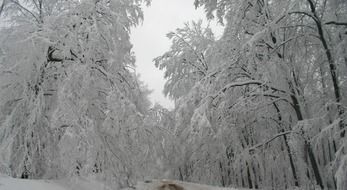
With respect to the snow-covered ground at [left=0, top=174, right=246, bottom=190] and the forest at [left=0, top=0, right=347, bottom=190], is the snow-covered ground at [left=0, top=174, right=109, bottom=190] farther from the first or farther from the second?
the forest at [left=0, top=0, right=347, bottom=190]

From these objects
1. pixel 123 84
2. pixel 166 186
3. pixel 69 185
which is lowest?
pixel 166 186

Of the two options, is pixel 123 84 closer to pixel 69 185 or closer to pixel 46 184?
pixel 69 185

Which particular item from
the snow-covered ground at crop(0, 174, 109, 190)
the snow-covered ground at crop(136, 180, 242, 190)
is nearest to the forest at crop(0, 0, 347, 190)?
the snow-covered ground at crop(0, 174, 109, 190)

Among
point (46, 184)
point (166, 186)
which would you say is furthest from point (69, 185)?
point (166, 186)

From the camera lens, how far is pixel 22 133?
8.46 metres

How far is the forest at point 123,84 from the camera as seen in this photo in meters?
7.94

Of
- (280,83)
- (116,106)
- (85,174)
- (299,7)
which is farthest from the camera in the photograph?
(280,83)

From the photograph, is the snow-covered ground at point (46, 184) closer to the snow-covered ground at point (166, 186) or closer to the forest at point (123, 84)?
the forest at point (123, 84)

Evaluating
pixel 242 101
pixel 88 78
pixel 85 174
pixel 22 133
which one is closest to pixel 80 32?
pixel 88 78

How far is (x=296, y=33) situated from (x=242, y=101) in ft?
8.18

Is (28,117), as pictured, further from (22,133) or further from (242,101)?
(242,101)

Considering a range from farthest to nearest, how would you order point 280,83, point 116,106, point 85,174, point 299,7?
point 280,83 < point 299,7 < point 116,106 < point 85,174

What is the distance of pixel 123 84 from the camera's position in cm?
903

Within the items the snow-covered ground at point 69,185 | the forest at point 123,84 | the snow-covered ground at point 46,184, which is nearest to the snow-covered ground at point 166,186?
the snow-covered ground at point 69,185
